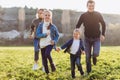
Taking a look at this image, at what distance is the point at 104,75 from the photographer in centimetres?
1131

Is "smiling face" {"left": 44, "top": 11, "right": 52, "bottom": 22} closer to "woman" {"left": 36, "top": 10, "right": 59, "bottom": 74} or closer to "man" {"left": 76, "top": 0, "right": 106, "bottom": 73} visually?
"woman" {"left": 36, "top": 10, "right": 59, "bottom": 74}

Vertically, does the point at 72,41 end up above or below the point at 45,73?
above

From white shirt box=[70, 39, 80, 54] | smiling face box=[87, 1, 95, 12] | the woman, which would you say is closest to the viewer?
white shirt box=[70, 39, 80, 54]

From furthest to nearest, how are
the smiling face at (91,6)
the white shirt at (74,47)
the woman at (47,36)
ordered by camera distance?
the woman at (47,36) → the smiling face at (91,6) → the white shirt at (74,47)

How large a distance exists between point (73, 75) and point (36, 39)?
2.12m

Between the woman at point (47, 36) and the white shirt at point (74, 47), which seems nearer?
the white shirt at point (74, 47)

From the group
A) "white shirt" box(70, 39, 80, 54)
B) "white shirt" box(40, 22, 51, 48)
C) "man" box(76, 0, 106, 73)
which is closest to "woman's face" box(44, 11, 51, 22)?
"white shirt" box(40, 22, 51, 48)

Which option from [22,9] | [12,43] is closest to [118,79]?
[12,43]

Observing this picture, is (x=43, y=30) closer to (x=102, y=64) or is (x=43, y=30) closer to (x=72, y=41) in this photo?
(x=72, y=41)

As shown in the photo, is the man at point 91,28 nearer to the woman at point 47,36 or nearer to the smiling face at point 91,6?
the smiling face at point 91,6

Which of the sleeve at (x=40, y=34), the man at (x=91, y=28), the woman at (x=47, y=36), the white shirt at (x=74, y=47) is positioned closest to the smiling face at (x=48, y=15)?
the woman at (x=47, y=36)

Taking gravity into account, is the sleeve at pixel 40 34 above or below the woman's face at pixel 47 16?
below

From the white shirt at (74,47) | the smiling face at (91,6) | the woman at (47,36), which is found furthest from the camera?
the woman at (47,36)

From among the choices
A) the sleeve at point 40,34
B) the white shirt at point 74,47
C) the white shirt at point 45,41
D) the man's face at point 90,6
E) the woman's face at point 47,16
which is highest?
the man's face at point 90,6
